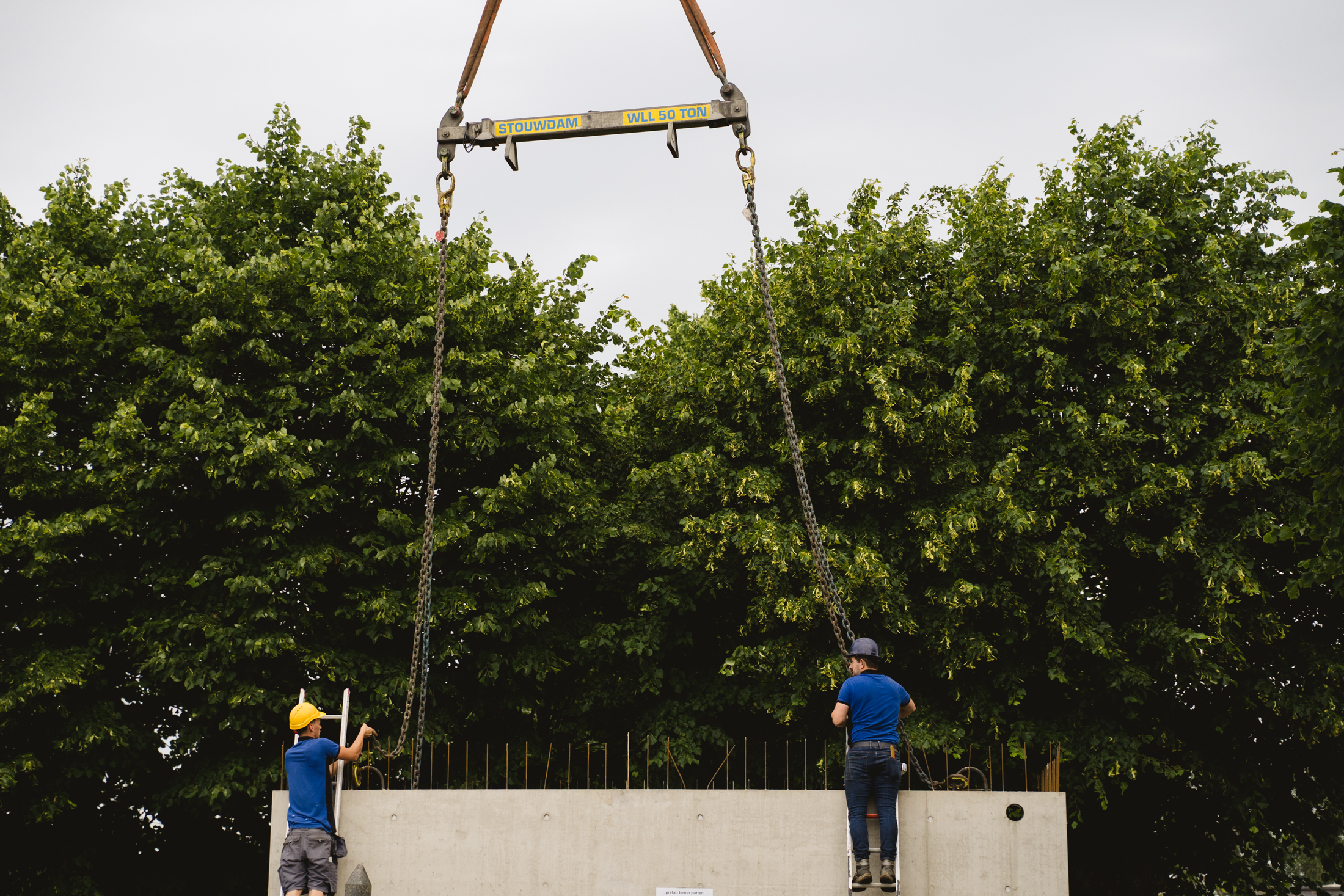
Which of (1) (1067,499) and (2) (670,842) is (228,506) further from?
(1) (1067,499)

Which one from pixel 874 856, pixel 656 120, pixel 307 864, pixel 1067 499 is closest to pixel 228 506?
pixel 307 864

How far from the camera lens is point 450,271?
17.8 metres

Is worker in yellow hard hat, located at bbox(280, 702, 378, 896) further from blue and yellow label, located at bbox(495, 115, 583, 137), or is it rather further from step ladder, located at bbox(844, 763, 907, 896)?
blue and yellow label, located at bbox(495, 115, 583, 137)

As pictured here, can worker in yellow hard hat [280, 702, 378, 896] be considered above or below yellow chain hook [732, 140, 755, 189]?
below

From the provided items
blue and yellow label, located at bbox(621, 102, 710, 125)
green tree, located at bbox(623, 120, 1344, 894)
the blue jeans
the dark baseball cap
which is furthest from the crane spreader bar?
green tree, located at bbox(623, 120, 1344, 894)

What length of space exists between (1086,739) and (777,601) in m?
4.88

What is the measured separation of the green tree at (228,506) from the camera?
15234 millimetres

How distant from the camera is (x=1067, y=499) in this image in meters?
16.3

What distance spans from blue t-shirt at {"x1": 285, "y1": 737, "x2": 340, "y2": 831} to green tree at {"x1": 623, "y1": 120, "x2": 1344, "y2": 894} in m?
8.06

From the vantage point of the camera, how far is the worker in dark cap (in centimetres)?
837

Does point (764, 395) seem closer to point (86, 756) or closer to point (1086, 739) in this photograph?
point (1086, 739)

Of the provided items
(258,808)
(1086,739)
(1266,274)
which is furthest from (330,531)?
(1266,274)

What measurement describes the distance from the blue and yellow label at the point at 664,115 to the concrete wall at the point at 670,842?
5.76m

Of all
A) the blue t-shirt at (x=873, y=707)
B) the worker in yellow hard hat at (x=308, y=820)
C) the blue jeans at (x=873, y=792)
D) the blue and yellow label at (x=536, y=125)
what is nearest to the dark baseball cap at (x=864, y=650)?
the blue t-shirt at (x=873, y=707)
